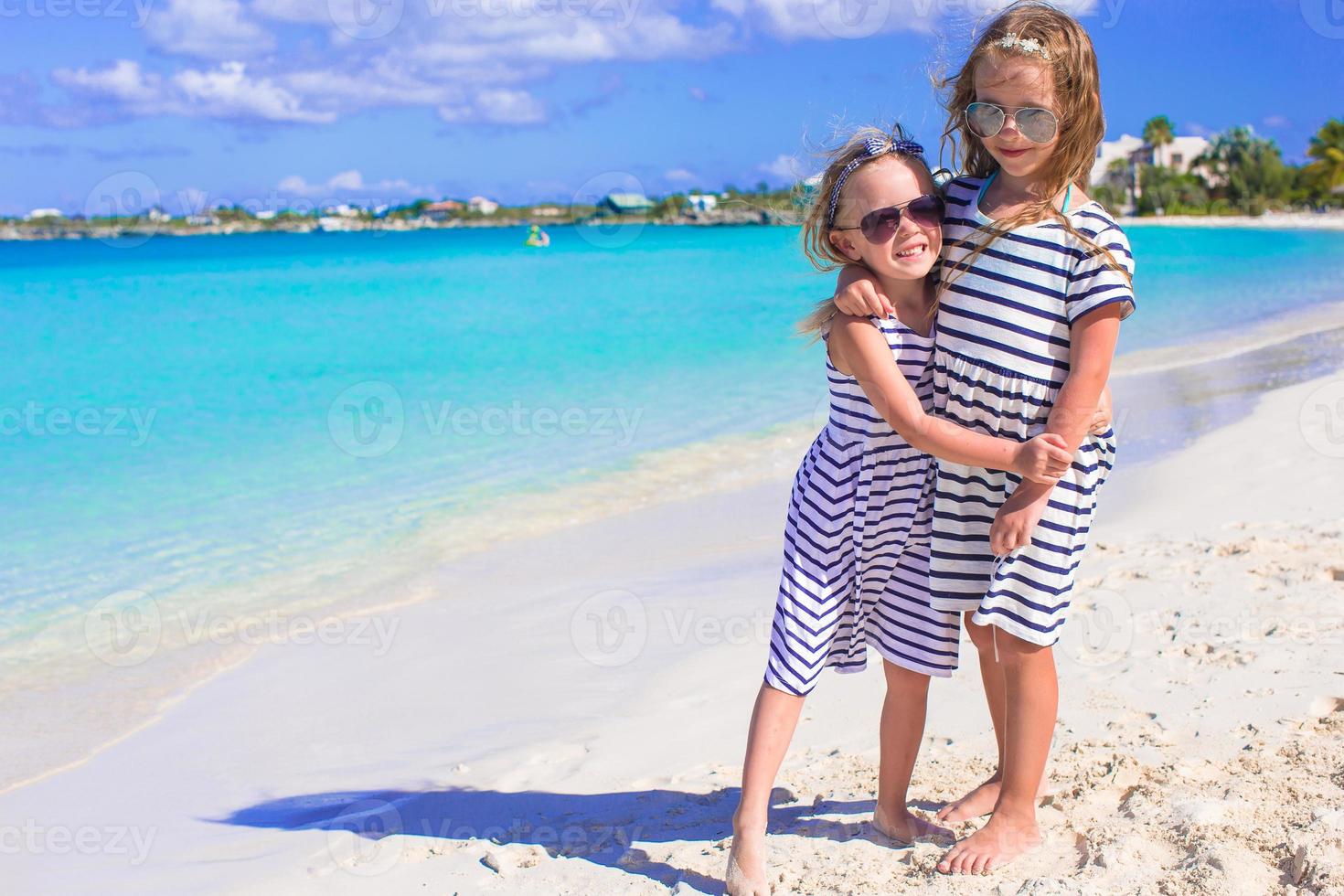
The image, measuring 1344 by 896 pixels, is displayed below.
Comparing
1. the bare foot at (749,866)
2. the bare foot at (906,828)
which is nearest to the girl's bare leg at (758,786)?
the bare foot at (749,866)

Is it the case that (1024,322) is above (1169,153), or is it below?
below

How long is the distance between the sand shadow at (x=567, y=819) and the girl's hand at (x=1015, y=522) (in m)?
0.90

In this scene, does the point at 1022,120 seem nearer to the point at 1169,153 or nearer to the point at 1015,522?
the point at 1015,522

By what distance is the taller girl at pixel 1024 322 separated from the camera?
212 centimetres

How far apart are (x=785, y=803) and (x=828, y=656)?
595mm

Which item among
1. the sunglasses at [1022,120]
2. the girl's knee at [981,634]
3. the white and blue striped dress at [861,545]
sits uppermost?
the sunglasses at [1022,120]

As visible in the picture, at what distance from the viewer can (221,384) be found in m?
14.1

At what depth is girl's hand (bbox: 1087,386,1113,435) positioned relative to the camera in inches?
85.3

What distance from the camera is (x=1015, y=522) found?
85.6 inches

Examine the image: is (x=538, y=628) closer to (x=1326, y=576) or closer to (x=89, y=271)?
(x=1326, y=576)

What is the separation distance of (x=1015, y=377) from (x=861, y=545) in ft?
1.64

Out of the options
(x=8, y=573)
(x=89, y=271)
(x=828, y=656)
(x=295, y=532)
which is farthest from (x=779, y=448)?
(x=89, y=271)

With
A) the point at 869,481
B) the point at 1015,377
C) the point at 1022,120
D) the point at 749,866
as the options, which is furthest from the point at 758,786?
the point at 1022,120

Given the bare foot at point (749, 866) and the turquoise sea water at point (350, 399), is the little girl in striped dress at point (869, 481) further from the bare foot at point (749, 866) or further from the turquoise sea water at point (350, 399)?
the turquoise sea water at point (350, 399)
